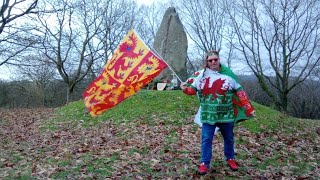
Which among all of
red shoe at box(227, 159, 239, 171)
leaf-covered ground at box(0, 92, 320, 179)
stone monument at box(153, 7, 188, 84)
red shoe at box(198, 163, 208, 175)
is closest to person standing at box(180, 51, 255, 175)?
red shoe at box(198, 163, 208, 175)

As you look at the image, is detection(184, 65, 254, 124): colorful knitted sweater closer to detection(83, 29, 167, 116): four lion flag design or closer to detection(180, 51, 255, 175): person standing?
detection(180, 51, 255, 175): person standing

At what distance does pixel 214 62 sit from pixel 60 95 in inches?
1097

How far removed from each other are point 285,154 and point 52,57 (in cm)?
2375

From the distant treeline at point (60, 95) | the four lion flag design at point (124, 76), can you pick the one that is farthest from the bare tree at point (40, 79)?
the four lion flag design at point (124, 76)

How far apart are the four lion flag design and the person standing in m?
0.75

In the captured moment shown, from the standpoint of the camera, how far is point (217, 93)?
5180mm

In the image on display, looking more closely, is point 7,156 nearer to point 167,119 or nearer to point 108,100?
point 108,100

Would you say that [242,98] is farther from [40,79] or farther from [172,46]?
[40,79]

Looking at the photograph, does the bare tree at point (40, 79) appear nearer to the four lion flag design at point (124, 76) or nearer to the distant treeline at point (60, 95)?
the distant treeline at point (60, 95)

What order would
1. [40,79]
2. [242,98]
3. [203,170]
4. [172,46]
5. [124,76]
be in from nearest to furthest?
1. [203,170]
2. [242,98]
3. [124,76]
4. [172,46]
5. [40,79]

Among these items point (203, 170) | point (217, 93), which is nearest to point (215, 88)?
point (217, 93)

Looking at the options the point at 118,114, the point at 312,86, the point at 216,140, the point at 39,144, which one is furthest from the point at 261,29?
the point at 39,144

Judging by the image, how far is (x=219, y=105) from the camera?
5.17 meters

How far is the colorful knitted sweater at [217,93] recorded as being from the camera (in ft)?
17.0
